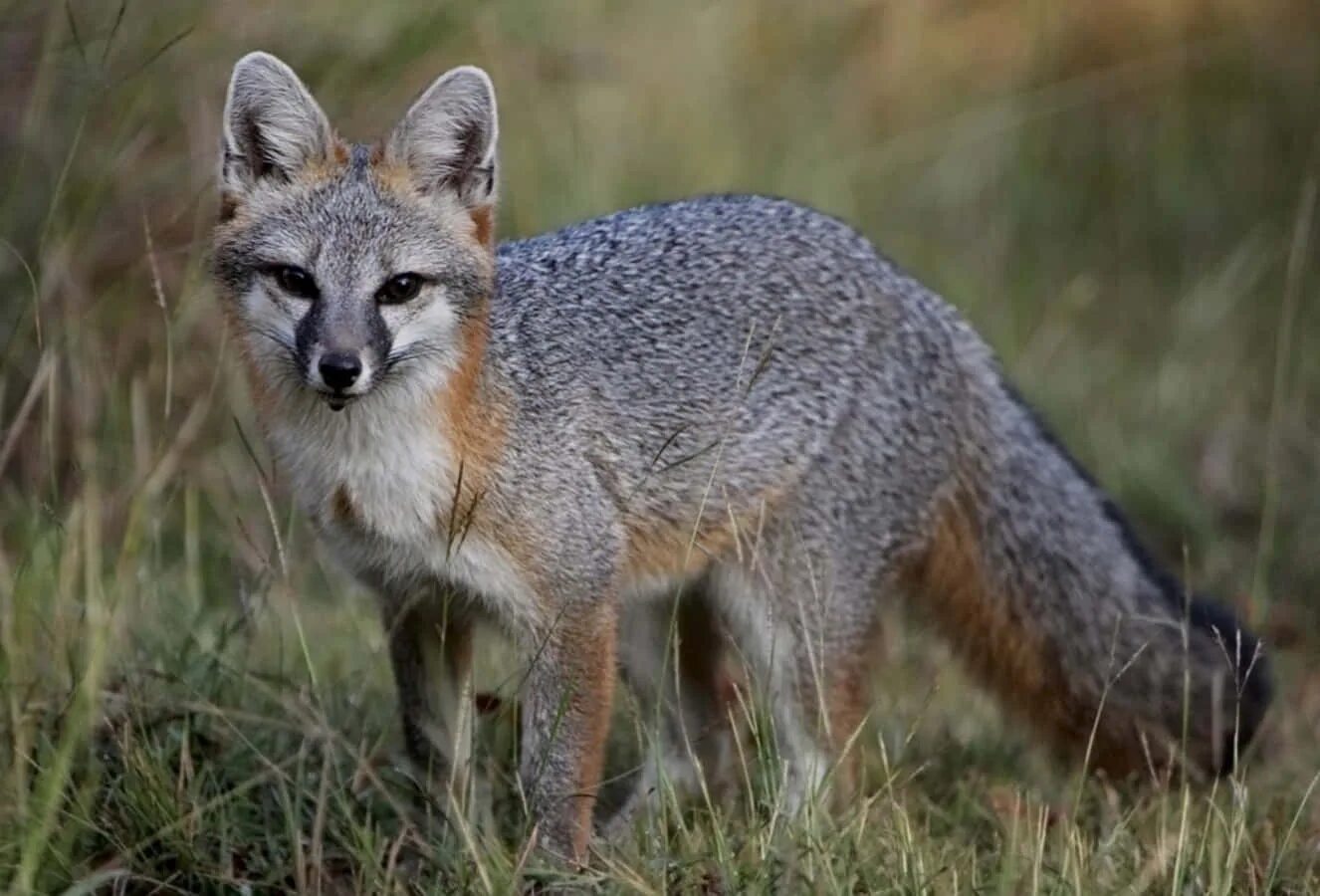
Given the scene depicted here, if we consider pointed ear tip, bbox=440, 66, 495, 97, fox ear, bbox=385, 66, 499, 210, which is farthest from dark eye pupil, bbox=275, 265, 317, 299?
pointed ear tip, bbox=440, 66, 495, 97

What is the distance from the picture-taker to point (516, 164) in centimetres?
682

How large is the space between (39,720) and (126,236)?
220cm

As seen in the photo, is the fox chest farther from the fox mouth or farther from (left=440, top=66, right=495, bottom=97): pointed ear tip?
(left=440, top=66, right=495, bottom=97): pointed ear tip

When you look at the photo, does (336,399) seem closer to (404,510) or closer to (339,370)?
(339,370)

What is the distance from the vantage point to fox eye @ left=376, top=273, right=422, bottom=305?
361 centimetres

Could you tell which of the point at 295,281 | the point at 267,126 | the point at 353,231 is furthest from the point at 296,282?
the point at 267,126

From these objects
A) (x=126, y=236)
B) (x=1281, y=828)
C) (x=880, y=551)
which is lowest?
(x=1281, y=828)

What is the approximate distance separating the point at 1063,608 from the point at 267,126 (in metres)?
2.13

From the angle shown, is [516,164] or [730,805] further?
[516,164]

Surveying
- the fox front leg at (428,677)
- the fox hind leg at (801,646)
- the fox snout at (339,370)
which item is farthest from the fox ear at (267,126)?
the fox hind leg at (801,646)

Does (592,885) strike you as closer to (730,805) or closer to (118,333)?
(730,805)

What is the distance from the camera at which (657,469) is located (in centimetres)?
423

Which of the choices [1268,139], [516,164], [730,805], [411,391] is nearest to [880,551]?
[730,805]

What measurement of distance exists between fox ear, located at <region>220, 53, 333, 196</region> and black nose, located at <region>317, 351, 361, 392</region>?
1.98 feet
